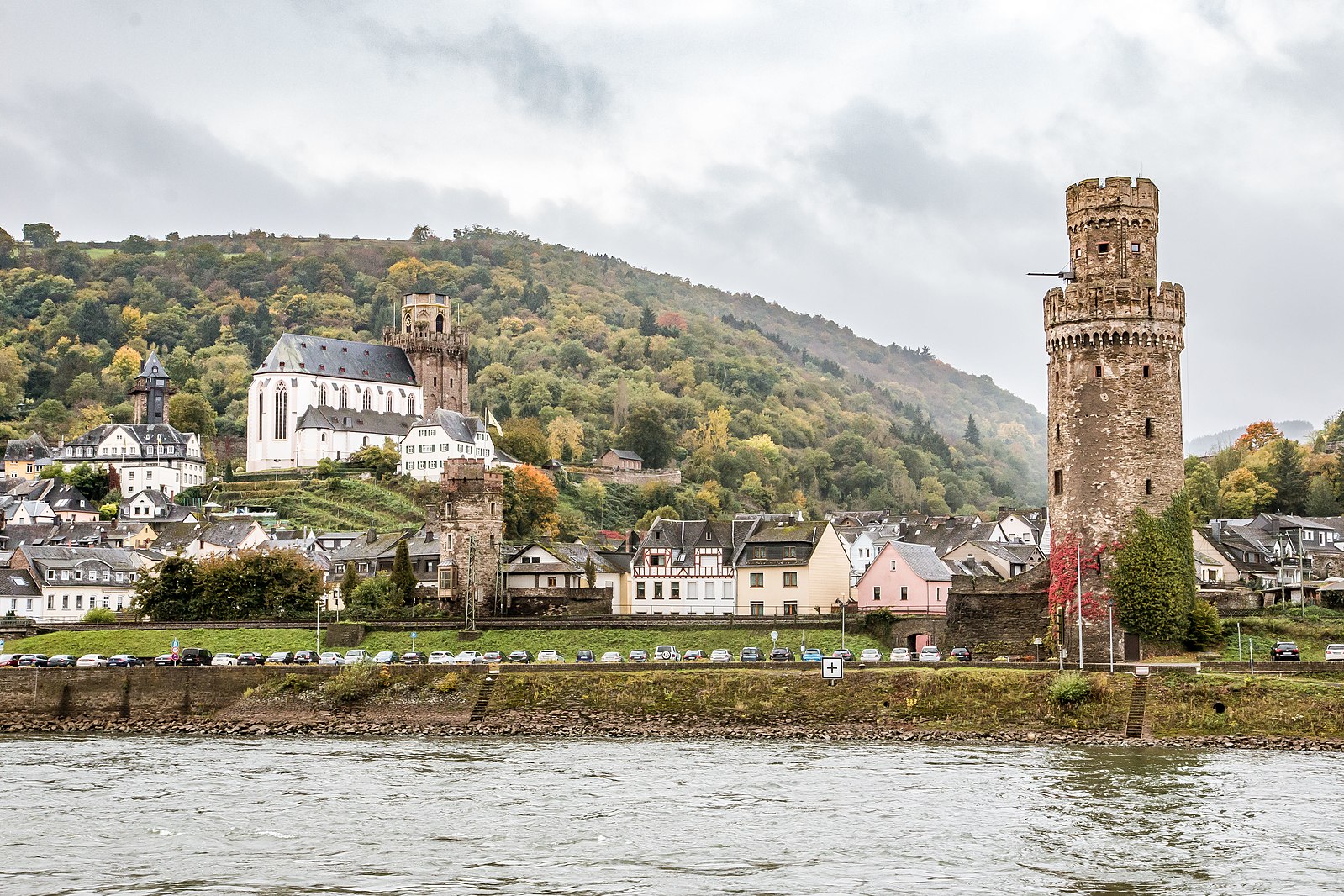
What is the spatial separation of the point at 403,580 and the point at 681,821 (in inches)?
2193

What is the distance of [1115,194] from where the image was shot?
219ft

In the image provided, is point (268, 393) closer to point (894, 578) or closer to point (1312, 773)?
point (894, 578)

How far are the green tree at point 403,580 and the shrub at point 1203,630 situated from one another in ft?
147

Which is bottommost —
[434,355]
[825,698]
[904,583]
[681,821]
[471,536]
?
[681,821]

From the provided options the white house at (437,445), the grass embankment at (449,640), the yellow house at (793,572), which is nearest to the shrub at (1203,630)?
the grass embankment at (449,640)

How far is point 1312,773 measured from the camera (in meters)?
46.4

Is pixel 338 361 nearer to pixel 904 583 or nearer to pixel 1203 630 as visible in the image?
pixel 904 583

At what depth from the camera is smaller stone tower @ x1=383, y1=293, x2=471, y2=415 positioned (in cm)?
17600

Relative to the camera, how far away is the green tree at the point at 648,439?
18938 centimetres

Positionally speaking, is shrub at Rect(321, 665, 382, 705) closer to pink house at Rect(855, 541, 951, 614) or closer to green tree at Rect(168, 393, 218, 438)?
pink house at Rect(855, 541, 951, 614)

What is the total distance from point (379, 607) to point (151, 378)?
100081mm

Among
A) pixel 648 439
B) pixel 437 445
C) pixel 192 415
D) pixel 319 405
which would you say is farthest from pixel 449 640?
pixel 648 439

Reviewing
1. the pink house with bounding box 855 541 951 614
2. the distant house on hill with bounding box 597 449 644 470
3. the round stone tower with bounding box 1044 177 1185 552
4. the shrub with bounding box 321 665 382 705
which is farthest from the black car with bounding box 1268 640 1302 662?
the distant house on hill with bounding box 597 449 644 470

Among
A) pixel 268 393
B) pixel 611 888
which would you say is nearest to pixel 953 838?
pixel 611 888
